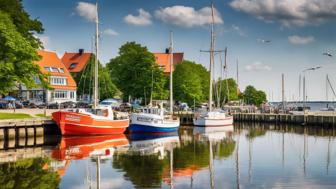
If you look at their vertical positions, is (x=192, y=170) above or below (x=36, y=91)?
below

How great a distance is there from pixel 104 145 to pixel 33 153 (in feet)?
25.1

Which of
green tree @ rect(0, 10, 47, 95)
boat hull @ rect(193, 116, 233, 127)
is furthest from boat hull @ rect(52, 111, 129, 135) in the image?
boat hull @ rect(193, 116, 233, 127)

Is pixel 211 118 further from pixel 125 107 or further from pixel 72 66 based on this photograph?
pixel 72 66

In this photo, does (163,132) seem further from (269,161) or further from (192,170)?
(192,170)

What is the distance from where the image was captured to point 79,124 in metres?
50.8

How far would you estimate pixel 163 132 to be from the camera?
197 feet

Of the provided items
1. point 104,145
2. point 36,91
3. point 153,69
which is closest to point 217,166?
point 104,145

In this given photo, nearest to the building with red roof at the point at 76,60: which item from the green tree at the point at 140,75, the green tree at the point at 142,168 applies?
the green tree at the point at 140,75

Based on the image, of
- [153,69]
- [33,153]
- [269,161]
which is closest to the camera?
[269,161]

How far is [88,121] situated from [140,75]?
1517 inches

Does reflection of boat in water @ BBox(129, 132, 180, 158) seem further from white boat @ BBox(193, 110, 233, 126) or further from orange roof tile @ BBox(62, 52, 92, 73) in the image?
orange roof tile @ BBox(62, 52, 92, 73)

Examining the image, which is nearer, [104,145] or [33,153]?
[33,153]

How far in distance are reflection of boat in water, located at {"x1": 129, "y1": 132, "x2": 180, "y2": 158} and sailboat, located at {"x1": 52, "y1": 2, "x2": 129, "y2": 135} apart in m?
2.69

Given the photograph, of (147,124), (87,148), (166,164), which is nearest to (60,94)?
(147,124)
